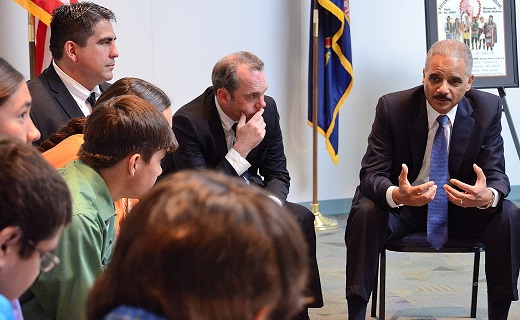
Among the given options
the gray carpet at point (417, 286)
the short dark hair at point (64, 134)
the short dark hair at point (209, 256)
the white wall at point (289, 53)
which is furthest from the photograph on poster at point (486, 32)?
the short dark hair at point (209, 256)

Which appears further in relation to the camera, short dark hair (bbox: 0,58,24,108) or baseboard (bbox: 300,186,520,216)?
baseboard (bbox: 300,186,520,216)

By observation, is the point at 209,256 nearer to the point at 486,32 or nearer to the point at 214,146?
the point at 214,146

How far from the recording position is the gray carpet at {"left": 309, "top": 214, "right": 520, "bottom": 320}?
3.67 metres

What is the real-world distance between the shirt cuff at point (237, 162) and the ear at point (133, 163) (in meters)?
1.38

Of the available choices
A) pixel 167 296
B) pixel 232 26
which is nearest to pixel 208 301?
pixel 167 296

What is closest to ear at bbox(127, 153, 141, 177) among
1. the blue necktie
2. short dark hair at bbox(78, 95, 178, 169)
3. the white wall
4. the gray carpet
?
short dark hair at bbox(78, 95, 178, 169)

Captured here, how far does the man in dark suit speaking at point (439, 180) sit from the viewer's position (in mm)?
3213

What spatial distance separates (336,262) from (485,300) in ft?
3.51

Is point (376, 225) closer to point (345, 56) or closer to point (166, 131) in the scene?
point (166, 131)

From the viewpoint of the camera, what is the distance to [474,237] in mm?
3316

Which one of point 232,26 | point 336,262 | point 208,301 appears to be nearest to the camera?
point 208,301

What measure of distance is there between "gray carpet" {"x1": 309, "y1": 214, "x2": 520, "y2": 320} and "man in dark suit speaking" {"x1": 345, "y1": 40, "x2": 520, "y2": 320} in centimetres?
44

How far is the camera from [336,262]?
4738 millimetres

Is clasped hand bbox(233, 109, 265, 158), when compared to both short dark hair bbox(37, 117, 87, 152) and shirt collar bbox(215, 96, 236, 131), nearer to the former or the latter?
shirt collar bbox(215, 96, 236, 131)
